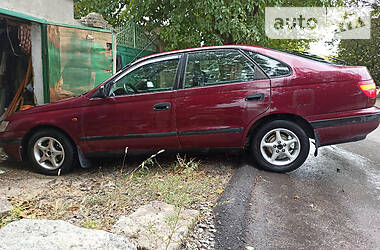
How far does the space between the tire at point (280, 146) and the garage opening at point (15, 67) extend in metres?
6.02

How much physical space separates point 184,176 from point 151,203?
911 millimetres

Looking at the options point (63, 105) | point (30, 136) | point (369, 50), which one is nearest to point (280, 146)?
point (63, 105)

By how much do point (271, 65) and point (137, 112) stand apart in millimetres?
1825

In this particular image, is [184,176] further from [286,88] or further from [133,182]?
[286,88]

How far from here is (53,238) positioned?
1872 millimetres

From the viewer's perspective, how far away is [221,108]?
12.4 feet

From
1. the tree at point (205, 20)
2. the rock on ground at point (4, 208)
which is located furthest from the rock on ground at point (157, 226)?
the tree at point (205, 20)

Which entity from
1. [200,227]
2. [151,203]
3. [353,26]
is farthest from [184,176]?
[353,26]

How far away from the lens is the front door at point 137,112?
3912mm

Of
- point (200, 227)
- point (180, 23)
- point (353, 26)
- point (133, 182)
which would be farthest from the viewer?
point (353, 26)

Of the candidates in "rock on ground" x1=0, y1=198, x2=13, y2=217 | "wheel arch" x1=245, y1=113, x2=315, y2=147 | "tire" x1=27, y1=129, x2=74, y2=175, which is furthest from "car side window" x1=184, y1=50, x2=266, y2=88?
"rock on ground" x1=0, y1=198, x2=13, y2=217

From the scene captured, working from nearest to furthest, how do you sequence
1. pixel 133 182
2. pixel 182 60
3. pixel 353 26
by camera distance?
pixel 133 182 → pixel 182 60 → pixel 353 26

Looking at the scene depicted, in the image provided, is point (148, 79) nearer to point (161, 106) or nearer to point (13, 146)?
point (161, 106)

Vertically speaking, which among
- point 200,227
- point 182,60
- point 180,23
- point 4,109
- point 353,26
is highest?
point 353,26
